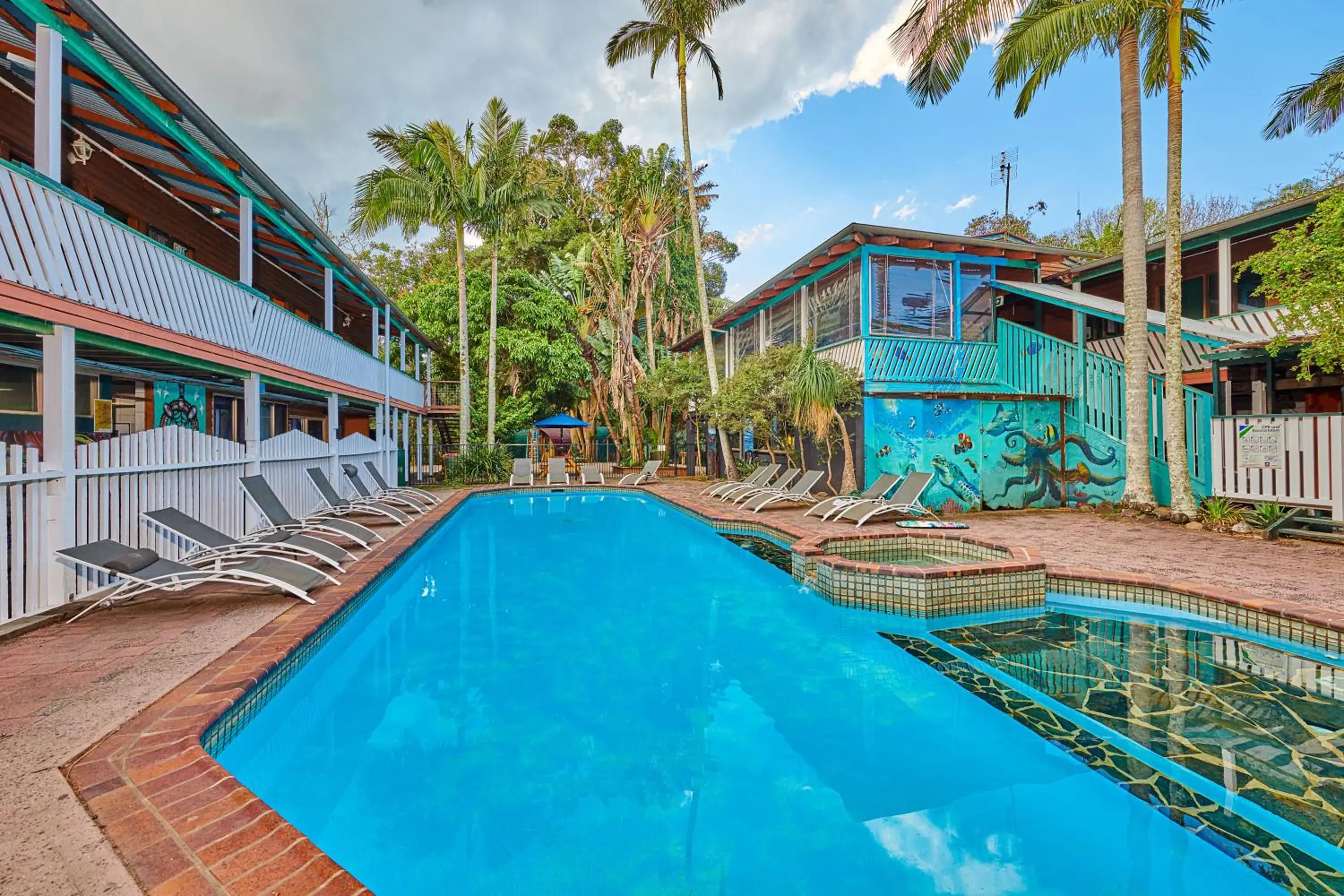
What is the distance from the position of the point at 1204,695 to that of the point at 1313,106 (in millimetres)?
14849

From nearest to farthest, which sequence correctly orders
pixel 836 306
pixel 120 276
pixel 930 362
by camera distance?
pixel 120 276
pixel 930 362
pixel 836 306

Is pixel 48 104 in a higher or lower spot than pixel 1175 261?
lower

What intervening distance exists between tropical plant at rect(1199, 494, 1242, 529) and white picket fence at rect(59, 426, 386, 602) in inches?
584

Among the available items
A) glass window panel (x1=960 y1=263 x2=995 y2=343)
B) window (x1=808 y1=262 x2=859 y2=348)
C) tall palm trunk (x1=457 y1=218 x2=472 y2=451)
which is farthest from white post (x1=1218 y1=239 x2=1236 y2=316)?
tall palm trunk (x1=457 y1=218 x2=472 y2=451)

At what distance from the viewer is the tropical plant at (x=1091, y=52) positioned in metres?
9.52

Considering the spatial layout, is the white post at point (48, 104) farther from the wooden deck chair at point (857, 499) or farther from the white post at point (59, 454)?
the wooden deck chair at point (857, 499)

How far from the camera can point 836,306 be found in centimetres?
1371

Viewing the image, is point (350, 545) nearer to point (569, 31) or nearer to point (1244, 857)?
point (1244, 857)

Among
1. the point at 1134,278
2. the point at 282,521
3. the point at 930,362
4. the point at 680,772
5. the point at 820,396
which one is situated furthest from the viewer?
the point at 930,362

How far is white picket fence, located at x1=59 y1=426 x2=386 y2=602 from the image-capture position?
16.8ft

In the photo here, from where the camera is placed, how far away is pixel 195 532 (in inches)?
243

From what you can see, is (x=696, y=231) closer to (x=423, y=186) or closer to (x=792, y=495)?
(x=423, y=186)

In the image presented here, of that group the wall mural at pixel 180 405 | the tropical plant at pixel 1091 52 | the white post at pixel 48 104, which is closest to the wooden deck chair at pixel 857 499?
the tropical plant at pixel 1091 52

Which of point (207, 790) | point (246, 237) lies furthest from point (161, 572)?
point (246, 237)
